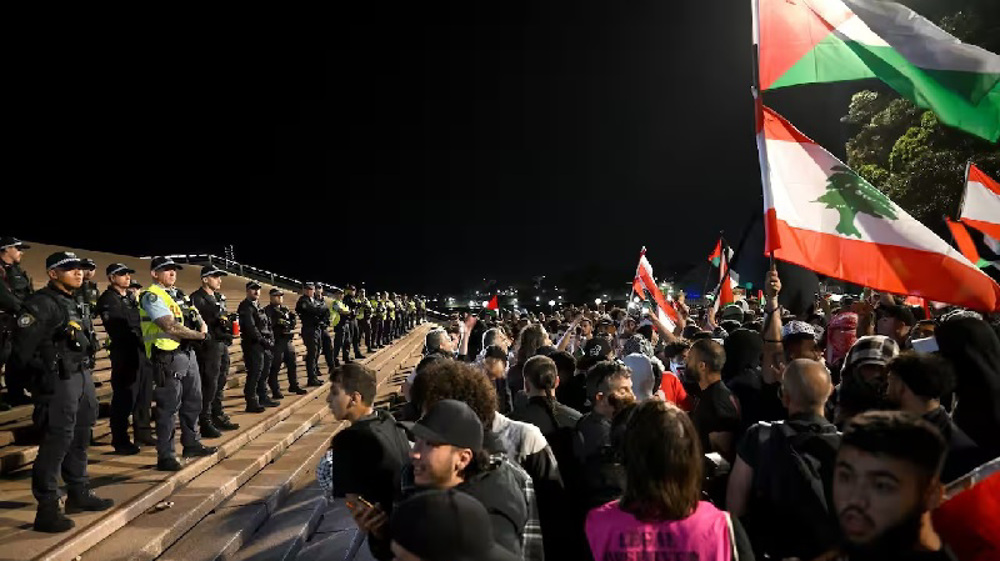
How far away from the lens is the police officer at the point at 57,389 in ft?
16.4

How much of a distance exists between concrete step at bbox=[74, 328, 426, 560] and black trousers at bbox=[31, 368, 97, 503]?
0.62 meters

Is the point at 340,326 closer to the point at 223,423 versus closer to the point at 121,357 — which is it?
the point at 223,423

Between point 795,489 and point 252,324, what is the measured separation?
960 cm

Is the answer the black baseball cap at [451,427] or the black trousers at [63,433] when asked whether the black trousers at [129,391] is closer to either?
the black trousers at [63,433]

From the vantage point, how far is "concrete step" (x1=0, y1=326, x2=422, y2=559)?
4656mm

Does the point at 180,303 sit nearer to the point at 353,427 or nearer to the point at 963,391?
the point at 353,427

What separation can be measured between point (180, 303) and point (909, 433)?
24.4 ft

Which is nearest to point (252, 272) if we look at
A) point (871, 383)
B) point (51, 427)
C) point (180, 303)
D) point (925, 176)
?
point (180, 303)

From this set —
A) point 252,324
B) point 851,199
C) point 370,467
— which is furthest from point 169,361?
point 851,199

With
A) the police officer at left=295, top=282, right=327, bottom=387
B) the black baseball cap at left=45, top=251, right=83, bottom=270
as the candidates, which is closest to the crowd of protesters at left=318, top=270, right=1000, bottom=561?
the black baseball cap at left=45, top=251, right=83, bottom=270

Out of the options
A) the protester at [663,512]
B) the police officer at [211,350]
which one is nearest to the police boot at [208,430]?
the police officer at [211,350]

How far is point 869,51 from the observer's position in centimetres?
486

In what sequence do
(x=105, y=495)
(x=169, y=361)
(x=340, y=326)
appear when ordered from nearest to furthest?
1. (x=105, y=495)
2. (x=169, y=361)
3. (x=340, y=326)

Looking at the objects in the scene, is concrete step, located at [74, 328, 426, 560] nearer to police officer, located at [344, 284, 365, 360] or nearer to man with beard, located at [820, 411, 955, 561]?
man with beard, located at [820, 411, 955, 561]
